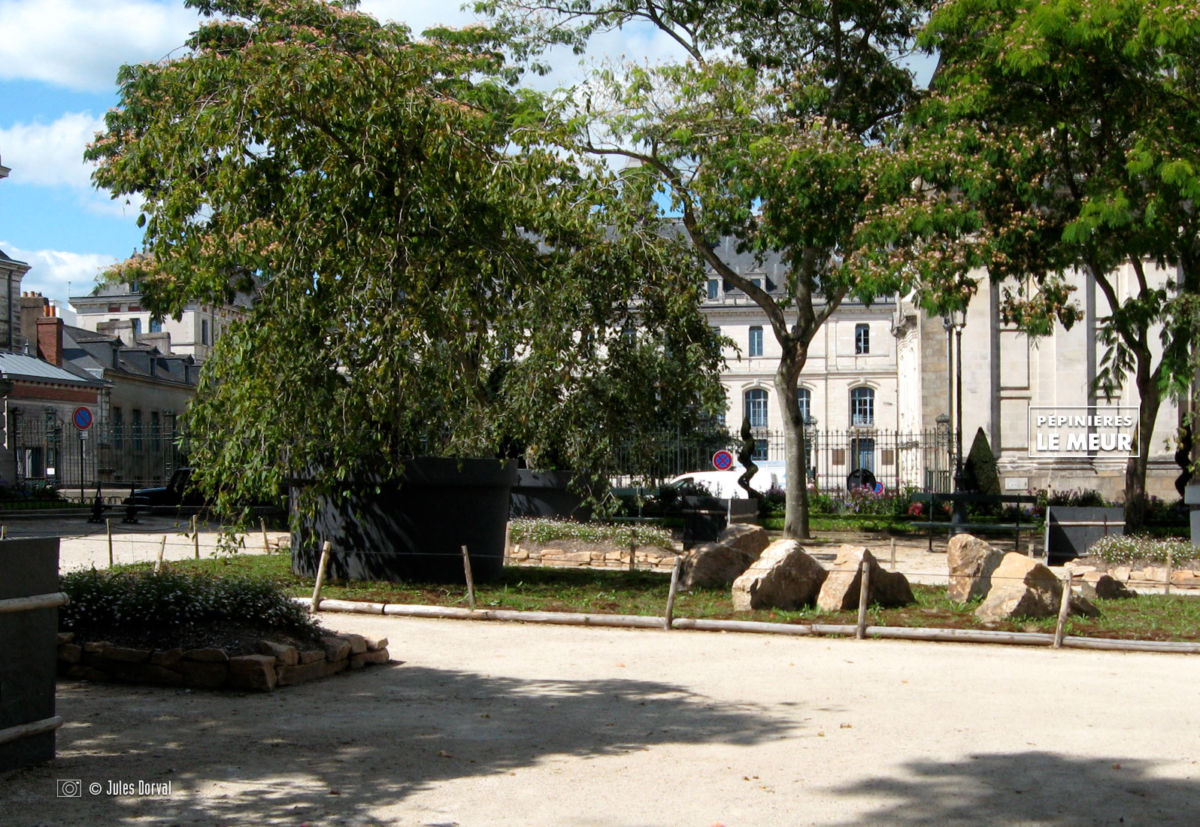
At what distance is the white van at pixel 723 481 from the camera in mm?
32737

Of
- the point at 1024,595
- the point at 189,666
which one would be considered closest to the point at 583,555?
the point at 1024,595

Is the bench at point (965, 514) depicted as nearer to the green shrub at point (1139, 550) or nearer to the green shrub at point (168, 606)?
the green shrub at point (1139, 550)

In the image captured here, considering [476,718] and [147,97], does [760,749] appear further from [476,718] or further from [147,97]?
[147,97]

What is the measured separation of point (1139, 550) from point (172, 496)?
876 inches

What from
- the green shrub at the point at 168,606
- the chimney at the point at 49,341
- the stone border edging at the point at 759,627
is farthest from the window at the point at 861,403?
the green shrub at the point at 168,606

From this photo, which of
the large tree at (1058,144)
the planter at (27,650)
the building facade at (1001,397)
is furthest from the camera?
the building facade at (1001,397)

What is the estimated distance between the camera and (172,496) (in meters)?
30.0

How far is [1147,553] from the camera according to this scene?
57.3 feet

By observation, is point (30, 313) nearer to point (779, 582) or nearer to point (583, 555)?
point (583, 555)

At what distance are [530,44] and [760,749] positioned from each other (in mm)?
18532

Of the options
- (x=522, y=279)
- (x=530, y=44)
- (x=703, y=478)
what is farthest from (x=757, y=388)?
(x=522, y=279)

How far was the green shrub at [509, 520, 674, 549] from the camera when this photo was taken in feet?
61.9

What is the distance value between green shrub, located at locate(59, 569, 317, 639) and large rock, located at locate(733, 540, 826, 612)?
16.8ft

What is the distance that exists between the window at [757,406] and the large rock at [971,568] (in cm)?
5730
